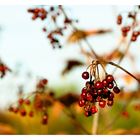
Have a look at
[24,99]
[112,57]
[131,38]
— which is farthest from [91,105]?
[112,57]

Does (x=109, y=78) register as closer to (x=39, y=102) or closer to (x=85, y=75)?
(x=85, y=75)

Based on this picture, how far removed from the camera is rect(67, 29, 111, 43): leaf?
16.8 feet

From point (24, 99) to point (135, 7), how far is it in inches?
54.7

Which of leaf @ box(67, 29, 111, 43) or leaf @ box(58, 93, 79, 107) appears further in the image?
leaf @ box(58, 93, 79, 107)

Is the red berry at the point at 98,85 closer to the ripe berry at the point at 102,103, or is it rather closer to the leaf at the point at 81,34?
the ripe berry at the point at 102,103

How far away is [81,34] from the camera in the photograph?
5.22 m

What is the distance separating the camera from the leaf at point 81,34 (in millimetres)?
5125

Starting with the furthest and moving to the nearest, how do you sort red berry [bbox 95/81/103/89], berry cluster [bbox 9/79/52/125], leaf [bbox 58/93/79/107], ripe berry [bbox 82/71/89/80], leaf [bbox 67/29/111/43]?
leaf [bbox 58/93/79/107] < leaf [bbox 67/29/111/43] < berry cluster [bbox 9/79/52/125] < ripe berry [bbox 82/71/89/80] < red berry [bbox 95/81/103/89]

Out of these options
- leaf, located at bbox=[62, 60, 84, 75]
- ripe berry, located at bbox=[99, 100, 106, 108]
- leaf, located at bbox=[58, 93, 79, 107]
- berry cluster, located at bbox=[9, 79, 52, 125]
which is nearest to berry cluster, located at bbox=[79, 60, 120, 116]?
ripe berry, located at bbox=[99, 100, 106, 108]

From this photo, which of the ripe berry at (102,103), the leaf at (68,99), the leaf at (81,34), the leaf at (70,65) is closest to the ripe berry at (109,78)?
the ripe berry at (102,103)

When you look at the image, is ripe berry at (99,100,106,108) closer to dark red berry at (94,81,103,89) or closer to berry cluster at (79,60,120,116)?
berry cluster at (79,60,120,116)

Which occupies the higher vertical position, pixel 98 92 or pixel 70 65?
pixel 70 65

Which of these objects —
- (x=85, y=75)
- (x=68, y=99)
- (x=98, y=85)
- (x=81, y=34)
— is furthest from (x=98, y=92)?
(x=68, y=99)

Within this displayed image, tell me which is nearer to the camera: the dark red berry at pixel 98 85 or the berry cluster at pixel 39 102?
the dark red berry at pixel 98 85
